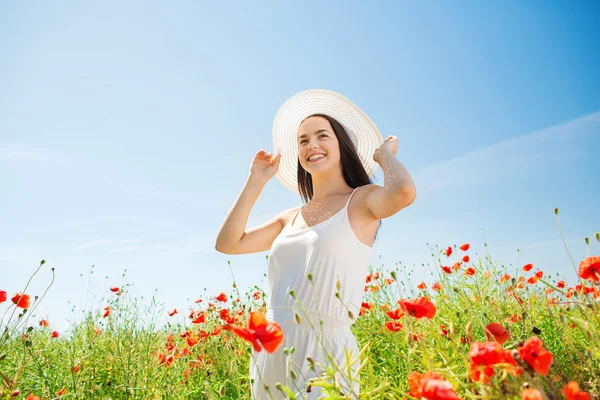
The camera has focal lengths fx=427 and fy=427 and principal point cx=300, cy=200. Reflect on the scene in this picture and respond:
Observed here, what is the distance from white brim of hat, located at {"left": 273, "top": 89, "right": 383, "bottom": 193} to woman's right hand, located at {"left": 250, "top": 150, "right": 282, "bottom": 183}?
172 millimetres

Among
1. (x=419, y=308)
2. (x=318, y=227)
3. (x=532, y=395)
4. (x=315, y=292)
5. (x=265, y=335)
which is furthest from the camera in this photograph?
(x=318, y=227)

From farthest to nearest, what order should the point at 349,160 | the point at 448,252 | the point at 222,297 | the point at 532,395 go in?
1. the point at 448,252
2. the point at 222,297
3. the point at 349,160
4. the point at 532,395

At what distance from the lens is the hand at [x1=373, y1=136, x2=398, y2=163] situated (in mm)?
2053

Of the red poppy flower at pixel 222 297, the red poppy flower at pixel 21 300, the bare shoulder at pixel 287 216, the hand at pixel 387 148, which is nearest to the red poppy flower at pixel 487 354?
the hand at pixel 387 148

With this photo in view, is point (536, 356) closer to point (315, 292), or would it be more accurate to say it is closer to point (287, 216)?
point (315, 292)

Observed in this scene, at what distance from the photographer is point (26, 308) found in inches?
84.6

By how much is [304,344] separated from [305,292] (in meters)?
0.22

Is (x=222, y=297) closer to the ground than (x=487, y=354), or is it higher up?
higher up

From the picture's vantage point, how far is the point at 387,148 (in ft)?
6.89

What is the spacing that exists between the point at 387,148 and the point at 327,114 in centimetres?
58

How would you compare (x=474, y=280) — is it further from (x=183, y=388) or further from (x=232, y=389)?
(x=183, y=388)

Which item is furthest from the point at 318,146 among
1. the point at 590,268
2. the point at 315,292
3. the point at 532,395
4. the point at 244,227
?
the point at 532,395

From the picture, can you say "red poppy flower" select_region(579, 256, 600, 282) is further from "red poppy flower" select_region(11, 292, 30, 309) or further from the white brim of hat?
"red poppy flower" select_region(11, 292, 30, 309)

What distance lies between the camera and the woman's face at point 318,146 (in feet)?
7.57
